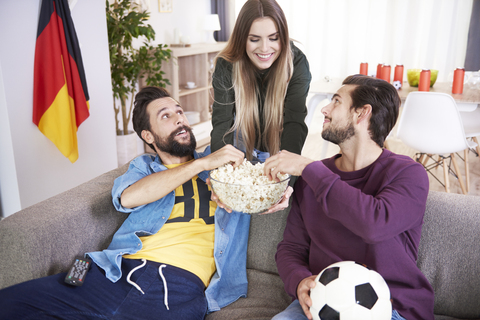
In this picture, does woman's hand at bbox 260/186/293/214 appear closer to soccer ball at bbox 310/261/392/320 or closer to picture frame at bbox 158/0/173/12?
soccer ball at bbox 310/261/392/320

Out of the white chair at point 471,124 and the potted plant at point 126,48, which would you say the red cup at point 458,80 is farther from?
the potted plant at point 126,48

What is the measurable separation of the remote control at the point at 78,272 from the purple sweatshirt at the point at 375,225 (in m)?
0.68

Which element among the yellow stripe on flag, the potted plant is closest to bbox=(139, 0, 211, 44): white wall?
the potted plant

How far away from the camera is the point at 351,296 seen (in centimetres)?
102

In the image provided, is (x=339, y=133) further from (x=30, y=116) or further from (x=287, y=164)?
(x=30, y=116)

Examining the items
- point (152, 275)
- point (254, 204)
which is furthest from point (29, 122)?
point (254, 204)

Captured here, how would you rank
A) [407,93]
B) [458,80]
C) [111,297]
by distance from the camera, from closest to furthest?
1. [111,297]
2. [458,80]
3. [407,93]

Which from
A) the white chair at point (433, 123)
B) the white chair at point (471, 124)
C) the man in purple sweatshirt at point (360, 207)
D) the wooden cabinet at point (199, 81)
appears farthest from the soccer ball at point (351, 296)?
the wooden cabinet at point (199, 81)

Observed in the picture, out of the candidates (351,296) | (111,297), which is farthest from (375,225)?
(111,297)

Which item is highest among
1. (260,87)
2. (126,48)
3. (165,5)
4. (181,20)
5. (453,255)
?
(165,5)

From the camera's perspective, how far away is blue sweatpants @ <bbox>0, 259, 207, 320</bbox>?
122cm

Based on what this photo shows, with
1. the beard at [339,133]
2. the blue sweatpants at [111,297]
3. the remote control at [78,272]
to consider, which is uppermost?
the beard at [339,133]

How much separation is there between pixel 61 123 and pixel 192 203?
1518 mm

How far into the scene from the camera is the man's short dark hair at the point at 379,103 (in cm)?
136
